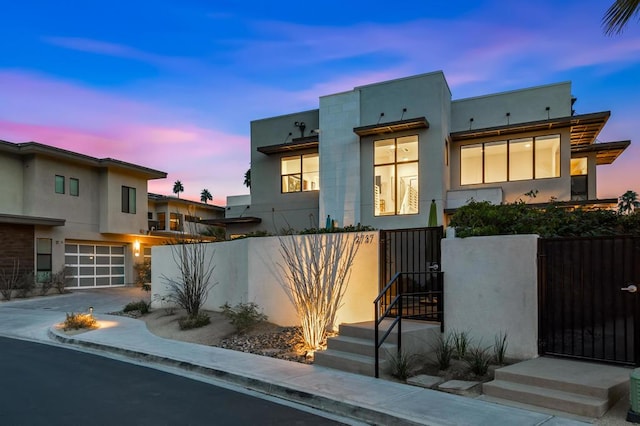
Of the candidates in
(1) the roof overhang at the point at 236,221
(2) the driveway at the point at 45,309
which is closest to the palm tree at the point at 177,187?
(2) the driveway at the point at 45,309

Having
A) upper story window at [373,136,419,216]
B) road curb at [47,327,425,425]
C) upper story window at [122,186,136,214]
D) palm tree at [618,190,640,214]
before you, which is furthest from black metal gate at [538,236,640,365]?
upper story window at [122,186,136,214]

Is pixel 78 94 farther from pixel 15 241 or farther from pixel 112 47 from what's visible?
pixel 15 241

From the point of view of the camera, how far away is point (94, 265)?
101 ft

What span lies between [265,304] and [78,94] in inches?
550

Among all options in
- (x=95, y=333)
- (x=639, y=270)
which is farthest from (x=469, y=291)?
(x=95, y=333)

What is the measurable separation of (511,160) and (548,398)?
15.7 meters

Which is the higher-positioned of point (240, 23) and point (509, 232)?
point (240, 23)

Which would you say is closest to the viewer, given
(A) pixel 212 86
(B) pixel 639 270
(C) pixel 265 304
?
(B) pixel 639 270

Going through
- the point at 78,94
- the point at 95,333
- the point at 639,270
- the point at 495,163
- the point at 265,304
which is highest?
the point at 78,94

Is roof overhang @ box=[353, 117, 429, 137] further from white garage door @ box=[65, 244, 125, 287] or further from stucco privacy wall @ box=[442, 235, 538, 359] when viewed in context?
white garage door @ box=[65, 244, 125, 287]

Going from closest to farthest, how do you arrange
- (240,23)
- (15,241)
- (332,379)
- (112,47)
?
1. (332,379)
2. (240,23)
3. (112,47)
4. (15,241)

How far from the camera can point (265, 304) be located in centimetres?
1245

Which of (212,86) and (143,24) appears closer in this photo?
(143,24)

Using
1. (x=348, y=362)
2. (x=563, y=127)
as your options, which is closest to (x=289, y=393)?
(x=348, y=362)
